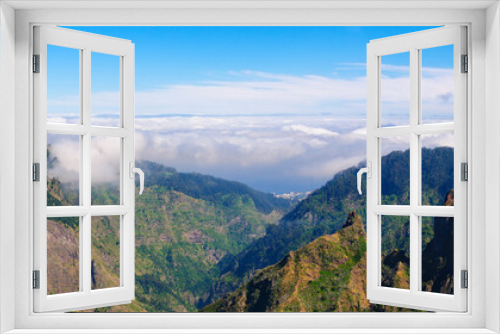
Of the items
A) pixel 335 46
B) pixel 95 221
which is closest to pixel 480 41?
pixel 335 46

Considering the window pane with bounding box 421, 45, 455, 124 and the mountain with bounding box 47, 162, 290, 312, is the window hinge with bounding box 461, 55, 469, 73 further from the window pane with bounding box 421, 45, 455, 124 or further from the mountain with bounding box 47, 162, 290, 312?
the mountain with bounding box 47, 162, 290, 312

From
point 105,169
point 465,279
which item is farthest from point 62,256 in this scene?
point 465,279

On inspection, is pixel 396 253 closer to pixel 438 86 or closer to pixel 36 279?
pixel 438 86

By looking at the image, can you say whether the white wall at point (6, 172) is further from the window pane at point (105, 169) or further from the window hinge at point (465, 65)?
the window pane at point (105, 169)

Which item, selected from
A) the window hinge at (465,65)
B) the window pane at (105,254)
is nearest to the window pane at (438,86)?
the window hinge at (465,65)

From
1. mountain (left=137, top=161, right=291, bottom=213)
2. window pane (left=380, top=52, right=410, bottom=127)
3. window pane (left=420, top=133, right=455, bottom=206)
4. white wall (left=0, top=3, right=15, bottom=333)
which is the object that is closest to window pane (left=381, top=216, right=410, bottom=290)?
window pane (left=420, top=133, right=455, bottom=206)

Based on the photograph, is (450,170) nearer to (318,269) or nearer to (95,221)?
(318,269)
